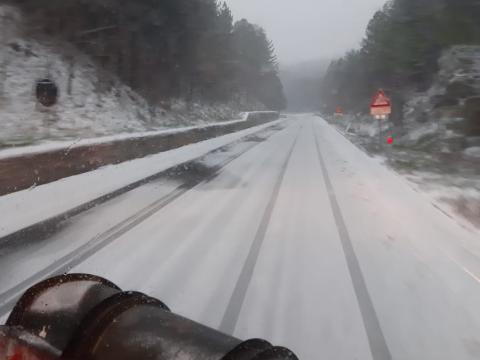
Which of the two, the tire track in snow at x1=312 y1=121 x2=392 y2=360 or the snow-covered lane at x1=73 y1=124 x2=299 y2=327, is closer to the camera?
the tire track in snow at x1=312 y1=121 x2=392 y2=360

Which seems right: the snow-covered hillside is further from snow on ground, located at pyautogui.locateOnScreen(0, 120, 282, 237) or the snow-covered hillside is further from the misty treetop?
snow on ground, located at pyautogui.locateOnScreen(0, 120, 282, 237)

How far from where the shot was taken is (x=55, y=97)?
63.5ft

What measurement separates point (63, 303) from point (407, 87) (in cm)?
3596

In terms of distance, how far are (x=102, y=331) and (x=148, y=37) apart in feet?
95.2

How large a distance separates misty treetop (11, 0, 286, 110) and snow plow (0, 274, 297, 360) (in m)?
21.8

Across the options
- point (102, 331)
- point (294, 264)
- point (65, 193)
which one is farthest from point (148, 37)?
point (102, 331)

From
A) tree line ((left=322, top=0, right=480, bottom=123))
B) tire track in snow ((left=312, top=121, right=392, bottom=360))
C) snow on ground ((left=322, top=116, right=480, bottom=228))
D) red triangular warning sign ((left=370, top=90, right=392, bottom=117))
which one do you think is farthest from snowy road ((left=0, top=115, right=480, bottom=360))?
tree line ((left=322, top=0, right=480, bottom=123))

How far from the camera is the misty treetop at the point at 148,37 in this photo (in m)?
22.1

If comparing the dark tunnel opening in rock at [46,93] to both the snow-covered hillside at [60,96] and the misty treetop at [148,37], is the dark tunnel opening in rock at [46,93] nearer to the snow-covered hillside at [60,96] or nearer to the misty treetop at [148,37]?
the snow-covered hillside at [60,96]

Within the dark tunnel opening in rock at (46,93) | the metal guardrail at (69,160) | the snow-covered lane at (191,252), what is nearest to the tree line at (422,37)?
the metal guardrail at (69,160)

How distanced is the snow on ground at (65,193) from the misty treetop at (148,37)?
1289 centimetres

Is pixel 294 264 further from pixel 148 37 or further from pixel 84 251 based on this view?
pixel 148 37

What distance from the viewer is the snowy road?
3.71 metres

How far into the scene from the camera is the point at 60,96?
20.1 m
